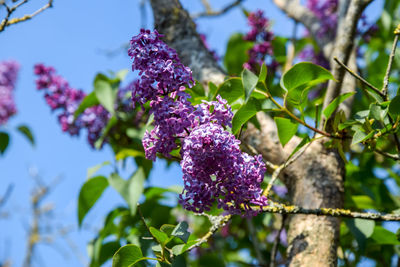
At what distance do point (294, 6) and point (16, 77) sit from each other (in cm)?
246

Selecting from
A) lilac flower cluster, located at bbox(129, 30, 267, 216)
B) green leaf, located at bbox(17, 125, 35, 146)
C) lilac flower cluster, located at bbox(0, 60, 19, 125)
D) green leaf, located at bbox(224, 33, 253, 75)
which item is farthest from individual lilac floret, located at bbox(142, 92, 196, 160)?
lilac flower cluster, located at bbox(0, 60, 19, 125)

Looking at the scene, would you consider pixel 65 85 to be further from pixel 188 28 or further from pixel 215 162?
pixel 215 162

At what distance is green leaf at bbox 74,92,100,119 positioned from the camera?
1.95m

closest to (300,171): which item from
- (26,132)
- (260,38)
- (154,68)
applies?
(154,68)

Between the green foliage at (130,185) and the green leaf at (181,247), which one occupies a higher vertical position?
the green foliage at (130,185)

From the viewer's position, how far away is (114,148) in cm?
200

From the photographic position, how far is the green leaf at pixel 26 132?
2438 mm

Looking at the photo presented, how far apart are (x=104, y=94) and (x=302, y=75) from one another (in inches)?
40.3

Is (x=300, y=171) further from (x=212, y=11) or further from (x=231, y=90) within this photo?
(x=212, y=11)

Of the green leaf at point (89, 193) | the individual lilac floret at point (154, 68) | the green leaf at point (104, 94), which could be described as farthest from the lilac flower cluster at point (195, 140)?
the green leaf at point (104, 94)

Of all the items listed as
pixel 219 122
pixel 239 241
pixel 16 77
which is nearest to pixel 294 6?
pixel 239 241

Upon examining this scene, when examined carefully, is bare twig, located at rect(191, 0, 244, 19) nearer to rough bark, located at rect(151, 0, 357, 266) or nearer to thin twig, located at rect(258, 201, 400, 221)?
rough bark, located at rect(151, 0, 357, 266)

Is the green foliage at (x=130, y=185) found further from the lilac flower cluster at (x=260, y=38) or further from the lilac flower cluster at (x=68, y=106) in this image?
the lilac flower cluster at (x=260, y=38)

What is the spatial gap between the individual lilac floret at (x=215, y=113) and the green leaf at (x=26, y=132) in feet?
5.77
